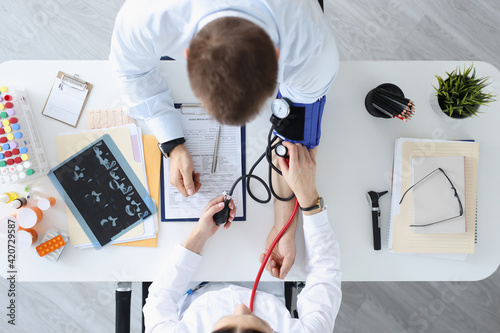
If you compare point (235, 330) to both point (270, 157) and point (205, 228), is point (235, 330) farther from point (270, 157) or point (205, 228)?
point (270, 157)

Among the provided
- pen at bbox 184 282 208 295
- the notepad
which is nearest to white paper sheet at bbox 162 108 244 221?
pen at bbox 184 282 208 295

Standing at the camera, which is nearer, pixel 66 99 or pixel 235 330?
pixel 235 330

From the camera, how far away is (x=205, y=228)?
3.23 feet

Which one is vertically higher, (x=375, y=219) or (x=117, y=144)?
(x=117, y=144)

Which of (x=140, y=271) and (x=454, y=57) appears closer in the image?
(x=140, y=271)

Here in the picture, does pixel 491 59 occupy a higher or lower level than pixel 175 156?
higher

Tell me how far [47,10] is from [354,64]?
1.58m

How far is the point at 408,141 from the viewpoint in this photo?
3.39ft

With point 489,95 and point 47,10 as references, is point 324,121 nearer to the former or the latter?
point 489,95

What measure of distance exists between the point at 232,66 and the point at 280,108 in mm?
392

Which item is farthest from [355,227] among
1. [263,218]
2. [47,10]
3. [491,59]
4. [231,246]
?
[47,10]

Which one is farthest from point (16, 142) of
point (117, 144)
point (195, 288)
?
point (195, 288)

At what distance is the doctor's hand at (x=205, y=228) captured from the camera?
98 centimetres

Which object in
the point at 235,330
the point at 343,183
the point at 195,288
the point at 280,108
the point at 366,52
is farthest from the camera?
the point at 366,52
